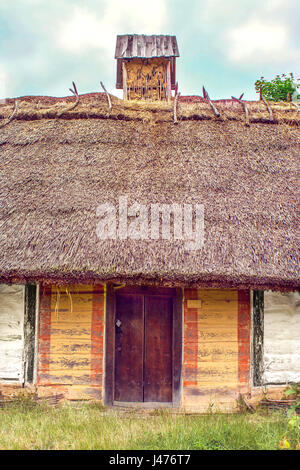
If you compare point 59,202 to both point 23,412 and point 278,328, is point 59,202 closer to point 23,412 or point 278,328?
point 23,412

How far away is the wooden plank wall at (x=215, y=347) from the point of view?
565cm

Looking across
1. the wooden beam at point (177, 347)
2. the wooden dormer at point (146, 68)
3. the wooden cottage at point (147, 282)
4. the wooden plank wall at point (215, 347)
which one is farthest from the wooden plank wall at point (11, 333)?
the wooden dormer at point (146, 68)

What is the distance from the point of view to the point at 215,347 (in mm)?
5770

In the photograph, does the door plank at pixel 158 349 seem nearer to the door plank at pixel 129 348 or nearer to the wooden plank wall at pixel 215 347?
the door plank at pixel 129 348

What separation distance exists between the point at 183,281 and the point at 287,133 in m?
4.35

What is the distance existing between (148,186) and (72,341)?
2.78m

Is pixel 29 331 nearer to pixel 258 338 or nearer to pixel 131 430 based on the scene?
pixel 131 430

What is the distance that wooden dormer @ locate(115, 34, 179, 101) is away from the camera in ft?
33.0

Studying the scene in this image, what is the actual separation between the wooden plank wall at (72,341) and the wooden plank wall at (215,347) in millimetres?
1411

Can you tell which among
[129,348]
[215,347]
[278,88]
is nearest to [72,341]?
[129,348]

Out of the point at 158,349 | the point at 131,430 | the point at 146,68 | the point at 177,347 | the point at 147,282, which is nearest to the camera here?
the point at 131,430

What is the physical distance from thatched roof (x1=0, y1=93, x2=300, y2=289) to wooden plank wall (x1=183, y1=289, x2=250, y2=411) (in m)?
1.00
